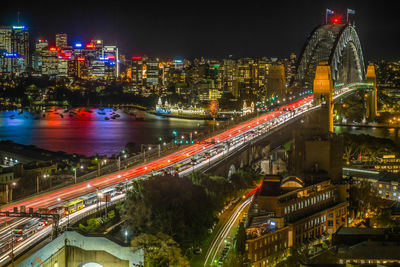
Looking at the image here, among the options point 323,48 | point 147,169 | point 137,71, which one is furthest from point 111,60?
point 147,169

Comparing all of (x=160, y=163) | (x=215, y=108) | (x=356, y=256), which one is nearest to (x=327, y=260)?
(x=356, y=256)

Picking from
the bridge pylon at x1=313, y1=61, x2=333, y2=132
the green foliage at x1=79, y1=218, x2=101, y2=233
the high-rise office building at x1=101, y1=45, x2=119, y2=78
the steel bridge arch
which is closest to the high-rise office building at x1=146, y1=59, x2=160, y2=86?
the high-rise office building at x1=101, y1=45, x2=119, y2=78

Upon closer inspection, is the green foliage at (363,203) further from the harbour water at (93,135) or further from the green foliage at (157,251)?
the harbour water at (93,135)

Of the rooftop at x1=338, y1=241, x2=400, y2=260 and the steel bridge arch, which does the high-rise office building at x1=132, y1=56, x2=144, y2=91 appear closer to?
the steel bridge arch

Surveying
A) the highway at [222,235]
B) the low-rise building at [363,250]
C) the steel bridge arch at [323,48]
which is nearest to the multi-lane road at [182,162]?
the highway at [222,235]

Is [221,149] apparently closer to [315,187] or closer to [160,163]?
[160,163]

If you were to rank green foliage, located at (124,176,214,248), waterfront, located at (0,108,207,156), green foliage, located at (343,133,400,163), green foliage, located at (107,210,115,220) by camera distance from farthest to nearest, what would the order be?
1. waterfront, located at (0,108,207,156)
2. green foliage, located at (343,133,400,163)
3. green foliage, located at (107,210,115,220)
4. green foliage, located at (124,176,214,248)

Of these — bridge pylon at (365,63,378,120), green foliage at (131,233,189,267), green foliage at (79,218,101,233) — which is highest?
bridge pylon at (365,63,378,120)
